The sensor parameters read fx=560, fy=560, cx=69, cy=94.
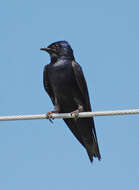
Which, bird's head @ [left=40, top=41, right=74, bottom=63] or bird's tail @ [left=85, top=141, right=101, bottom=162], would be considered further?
bird's head @ [left=40, top=41, right=74, bottom=63]

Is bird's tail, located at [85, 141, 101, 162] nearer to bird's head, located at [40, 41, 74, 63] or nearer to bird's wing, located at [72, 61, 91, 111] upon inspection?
bird's wing, located at [72, 61, 91, 111]

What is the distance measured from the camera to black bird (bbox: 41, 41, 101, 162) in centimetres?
842

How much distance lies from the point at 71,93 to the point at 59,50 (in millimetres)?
806

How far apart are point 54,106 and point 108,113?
8.88 feet

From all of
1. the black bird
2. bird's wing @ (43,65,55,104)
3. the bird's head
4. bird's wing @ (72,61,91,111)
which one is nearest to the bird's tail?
the black bird

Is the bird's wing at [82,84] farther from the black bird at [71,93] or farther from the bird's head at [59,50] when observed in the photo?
the bird's head at [59,50]

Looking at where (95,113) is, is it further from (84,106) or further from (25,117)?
(84,106)

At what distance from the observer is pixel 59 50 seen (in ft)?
29.1

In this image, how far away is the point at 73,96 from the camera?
335 inches

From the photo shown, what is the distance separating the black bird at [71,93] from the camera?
842cm

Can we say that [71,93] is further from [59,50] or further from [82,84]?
[59,50]

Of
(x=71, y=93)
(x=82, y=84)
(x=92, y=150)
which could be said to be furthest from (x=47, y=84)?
(x=92, y=150)

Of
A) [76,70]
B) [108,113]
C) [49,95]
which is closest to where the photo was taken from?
[108,113]

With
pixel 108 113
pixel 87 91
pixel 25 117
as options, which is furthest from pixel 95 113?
pixel 87 91
